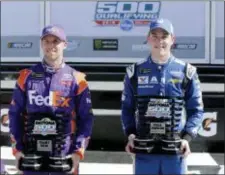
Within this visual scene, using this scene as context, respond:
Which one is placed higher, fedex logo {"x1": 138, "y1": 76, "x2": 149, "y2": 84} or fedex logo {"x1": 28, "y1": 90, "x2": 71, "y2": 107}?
fedex logo {"x1": 138, "y1": 76, "x2": 149, "y2": 84}

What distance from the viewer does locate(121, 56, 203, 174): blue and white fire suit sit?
3166mm

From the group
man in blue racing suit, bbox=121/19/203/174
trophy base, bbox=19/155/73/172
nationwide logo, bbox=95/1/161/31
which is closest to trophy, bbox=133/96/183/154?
man in blue racing suit, bbox=121/19/203/174

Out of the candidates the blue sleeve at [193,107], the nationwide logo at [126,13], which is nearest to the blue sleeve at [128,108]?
the blue sleeve at [193,107]

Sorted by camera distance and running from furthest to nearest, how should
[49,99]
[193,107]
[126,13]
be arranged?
[126,13], [193,107], [49,99]

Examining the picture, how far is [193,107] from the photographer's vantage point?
3203mm

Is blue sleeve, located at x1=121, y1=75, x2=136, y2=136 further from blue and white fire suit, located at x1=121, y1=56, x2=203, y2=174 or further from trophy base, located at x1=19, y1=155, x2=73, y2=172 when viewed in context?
trophy base, located at x1=19, y1=155, x2=73, y2=172

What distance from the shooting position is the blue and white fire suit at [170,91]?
Result: 3166 millimetres

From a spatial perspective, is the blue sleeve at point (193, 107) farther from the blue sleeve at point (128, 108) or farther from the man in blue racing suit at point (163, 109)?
the blue sleeve at point (128, 108)

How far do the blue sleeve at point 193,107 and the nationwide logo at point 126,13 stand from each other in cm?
163

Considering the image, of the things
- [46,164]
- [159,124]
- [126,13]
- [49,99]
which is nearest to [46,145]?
[46,164]

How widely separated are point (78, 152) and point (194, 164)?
6.44 feet

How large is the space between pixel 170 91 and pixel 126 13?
174 centimetres

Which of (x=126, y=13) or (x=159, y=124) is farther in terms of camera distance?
(x=126, y=13)

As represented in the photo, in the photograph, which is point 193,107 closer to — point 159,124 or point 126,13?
point 159,124
